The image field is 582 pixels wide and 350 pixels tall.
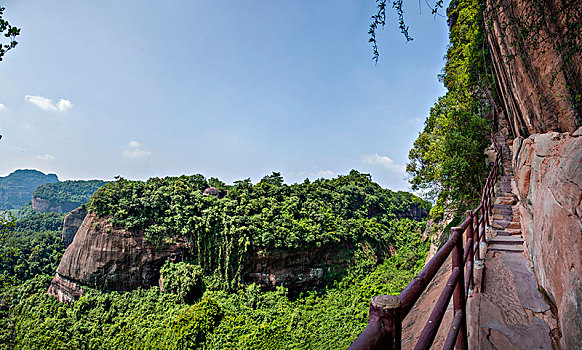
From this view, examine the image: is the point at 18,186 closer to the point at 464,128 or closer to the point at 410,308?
the point at 464,128

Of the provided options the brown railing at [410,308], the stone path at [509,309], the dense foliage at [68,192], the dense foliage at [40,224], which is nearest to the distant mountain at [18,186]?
the dense foliage at [68,192]

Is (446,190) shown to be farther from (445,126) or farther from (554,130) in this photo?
(554,130)

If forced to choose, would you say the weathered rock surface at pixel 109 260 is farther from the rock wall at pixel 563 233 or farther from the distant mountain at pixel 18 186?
the distant mountain at pixel 18 186

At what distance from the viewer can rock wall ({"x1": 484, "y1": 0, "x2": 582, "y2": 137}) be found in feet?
8.33

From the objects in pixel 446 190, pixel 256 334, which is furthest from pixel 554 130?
pixel 256 334

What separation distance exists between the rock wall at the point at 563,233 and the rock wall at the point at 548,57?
0.33 meters

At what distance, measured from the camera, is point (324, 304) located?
55.1 ft

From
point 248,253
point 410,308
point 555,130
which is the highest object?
point 555,130

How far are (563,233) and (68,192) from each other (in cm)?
8768

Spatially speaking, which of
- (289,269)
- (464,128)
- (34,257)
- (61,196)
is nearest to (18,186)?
(61,196)

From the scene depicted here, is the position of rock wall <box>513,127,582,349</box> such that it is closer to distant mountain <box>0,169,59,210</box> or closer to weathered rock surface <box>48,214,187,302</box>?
weathered rock surface <box>48,214,187,302</box>

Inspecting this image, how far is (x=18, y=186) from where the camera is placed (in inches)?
4833

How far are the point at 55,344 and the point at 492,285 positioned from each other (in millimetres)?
20693

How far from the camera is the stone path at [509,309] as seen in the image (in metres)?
1.95
